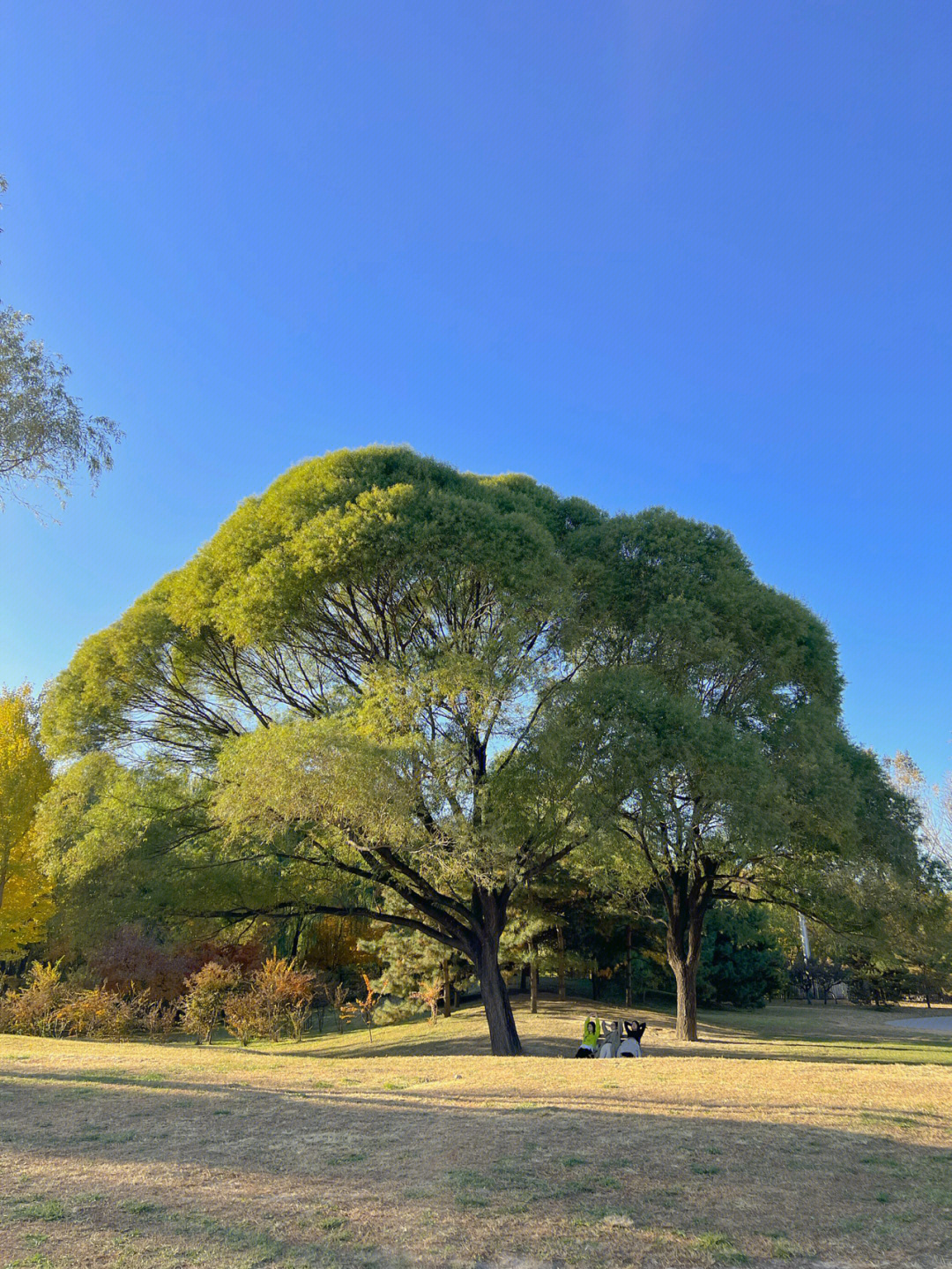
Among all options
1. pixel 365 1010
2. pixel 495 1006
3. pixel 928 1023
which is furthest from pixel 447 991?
pixel 928 1023

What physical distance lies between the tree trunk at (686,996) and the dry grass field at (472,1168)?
31.8ft

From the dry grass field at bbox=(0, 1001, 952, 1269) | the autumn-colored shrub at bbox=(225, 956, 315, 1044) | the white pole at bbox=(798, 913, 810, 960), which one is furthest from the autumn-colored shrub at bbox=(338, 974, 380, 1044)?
the white pole at bbox=(798, 913, 810, 960)

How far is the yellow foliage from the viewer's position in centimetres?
2234

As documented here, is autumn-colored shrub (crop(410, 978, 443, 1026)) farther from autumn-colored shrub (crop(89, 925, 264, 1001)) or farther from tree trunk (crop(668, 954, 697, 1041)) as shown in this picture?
tree trunk (crop(668, 954, 697, 1041))

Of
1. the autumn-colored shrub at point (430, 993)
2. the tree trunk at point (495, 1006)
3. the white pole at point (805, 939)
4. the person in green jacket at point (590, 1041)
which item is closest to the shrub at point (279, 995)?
the autumn-colored shrub at point (430, 993)

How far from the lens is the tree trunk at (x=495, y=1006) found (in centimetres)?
1586

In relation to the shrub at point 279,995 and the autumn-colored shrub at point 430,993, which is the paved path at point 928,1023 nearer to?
the autumn-colored shrub at point 430,993

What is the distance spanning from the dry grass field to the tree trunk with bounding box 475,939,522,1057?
5.91 metres

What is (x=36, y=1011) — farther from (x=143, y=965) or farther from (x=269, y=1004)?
(x=269, y=1004)

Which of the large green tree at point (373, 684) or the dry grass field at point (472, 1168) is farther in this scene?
the large green tree at point (373, 684)

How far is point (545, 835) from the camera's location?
14781mm

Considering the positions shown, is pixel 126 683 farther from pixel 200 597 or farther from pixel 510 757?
pixel 510 757

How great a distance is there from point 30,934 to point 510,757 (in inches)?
768

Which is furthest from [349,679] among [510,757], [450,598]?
[510,757]
